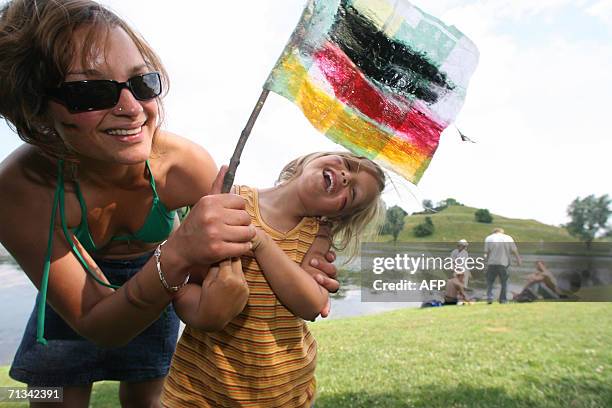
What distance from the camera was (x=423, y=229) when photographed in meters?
19.0

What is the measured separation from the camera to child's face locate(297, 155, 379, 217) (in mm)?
2145

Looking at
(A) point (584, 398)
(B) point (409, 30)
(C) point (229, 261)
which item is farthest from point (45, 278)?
(A) point (584, 398)

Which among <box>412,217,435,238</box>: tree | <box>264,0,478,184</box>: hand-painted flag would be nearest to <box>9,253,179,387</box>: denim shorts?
<box>264,0,478,184</box>: hand-painted flag

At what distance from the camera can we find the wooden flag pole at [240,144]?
1.54 meters

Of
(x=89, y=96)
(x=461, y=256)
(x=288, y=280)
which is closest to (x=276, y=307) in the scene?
(x=288, y=280)

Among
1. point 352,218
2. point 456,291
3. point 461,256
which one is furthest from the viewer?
point 456,291

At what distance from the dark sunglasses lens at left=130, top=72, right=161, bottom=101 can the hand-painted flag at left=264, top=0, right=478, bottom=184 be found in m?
0.42

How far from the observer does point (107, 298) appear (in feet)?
5.70

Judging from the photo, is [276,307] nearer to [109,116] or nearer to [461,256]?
[109,116]

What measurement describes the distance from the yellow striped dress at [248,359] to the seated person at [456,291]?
39.9 feet

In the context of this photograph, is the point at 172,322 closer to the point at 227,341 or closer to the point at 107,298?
the point at 227,341

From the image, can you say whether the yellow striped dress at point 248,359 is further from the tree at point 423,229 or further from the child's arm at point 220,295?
the tree at point 423,229

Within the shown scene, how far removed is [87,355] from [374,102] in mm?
1835

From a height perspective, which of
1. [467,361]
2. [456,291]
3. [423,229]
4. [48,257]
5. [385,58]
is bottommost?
[456,291]
